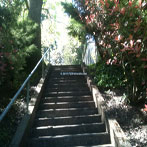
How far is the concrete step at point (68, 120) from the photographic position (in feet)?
12.7

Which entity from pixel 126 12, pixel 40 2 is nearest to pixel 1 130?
pixel 126 12

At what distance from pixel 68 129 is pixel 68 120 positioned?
29 cm

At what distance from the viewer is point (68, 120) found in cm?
394

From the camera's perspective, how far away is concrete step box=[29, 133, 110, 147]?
10.8ft

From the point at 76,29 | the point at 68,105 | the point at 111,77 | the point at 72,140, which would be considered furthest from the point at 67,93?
the point at 76,29

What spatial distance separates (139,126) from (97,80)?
2.43 meters

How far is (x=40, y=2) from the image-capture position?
8188 millimetres

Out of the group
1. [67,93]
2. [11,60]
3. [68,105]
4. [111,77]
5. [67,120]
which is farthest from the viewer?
[111,77]

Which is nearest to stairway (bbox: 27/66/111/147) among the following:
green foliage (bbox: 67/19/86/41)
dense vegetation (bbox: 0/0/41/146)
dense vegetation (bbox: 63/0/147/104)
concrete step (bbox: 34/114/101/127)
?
concrete step (bbox: 34/114/101/127)

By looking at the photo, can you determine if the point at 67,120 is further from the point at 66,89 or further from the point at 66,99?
the point at 66,89

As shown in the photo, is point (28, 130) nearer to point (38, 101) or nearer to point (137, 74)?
point (38, 101)

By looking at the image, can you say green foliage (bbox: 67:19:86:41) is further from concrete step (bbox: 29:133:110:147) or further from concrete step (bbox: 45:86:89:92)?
concrete step (bbox: 29:133:110:147)

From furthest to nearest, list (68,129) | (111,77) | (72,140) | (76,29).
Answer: (76,29) → (111,77) → (68,129) → (72,140)

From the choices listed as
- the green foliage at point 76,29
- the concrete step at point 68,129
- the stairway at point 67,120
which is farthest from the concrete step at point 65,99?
the green foliage at point 76,29
